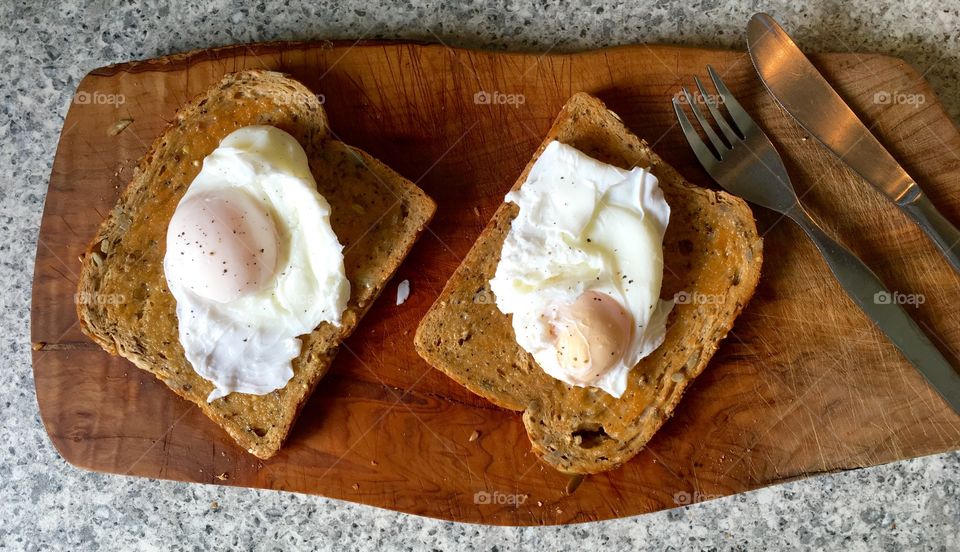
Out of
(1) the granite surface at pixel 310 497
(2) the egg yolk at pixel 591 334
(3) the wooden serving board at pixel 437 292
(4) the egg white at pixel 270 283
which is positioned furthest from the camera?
(1) the granite surface at pixel 310 497

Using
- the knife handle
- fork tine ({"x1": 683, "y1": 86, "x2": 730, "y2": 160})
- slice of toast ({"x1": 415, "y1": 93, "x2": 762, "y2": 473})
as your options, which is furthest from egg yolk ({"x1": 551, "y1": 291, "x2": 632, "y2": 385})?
the knife handle

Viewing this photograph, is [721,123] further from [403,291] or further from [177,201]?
[177,201]

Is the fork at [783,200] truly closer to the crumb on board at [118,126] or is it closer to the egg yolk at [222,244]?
the egg yolk at [222,244]

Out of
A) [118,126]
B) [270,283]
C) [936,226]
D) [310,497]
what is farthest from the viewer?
[310,497]

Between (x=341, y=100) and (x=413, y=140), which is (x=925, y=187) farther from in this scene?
(x=341, y=100)

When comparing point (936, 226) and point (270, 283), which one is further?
point (936, 226)

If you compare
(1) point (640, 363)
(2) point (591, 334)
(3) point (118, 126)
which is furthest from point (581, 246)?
(3) point (118, 126)

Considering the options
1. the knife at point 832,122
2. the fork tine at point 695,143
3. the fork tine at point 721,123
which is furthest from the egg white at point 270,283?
the knife at point 832,122
